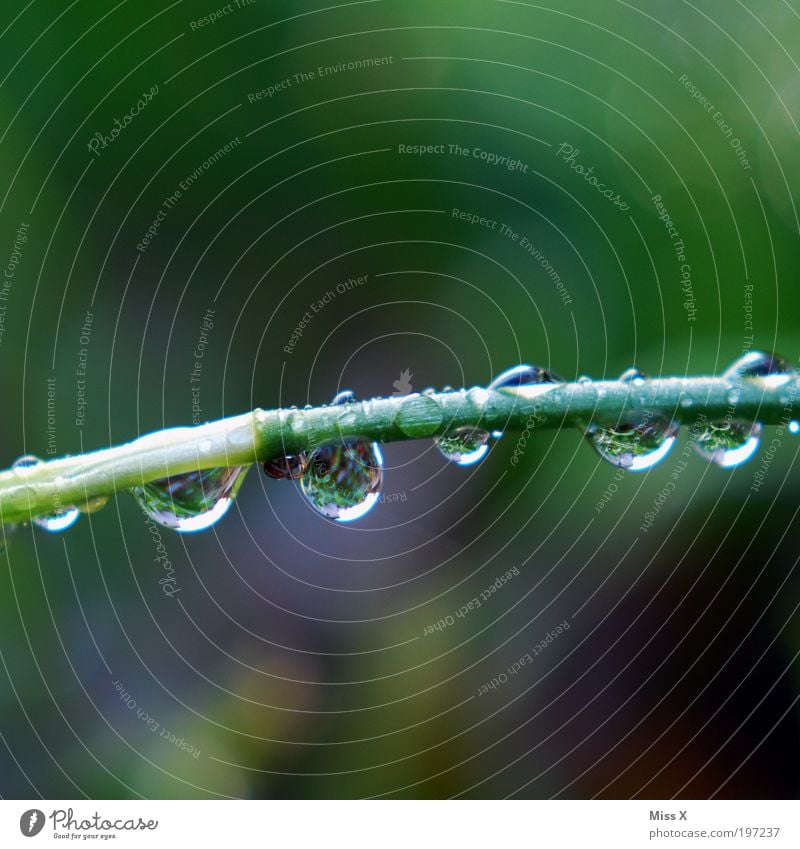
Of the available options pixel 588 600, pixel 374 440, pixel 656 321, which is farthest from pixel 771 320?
pixel 374 440

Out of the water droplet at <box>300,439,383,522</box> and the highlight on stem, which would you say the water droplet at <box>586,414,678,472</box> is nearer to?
the highlight on stem

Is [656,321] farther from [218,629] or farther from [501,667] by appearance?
[218,629]

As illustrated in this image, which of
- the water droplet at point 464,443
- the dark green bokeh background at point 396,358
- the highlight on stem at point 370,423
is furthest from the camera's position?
the dark green bokeh background at point 396,358

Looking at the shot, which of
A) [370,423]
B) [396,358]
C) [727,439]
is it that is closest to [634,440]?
[727,439]

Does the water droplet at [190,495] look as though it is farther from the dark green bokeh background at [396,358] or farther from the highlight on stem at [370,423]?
the dark green bokeh background at [396,358]

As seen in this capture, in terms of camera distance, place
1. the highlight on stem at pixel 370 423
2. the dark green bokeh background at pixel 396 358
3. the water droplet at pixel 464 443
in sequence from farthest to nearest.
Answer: the dark green bokeh background at pixel 396 358 → the water droplet at pixel 464 443 → the highlight on stem at pixel 370 423

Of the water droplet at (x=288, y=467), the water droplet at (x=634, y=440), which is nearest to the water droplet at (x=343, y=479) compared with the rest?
the water droplet at (x=288, y=467)
